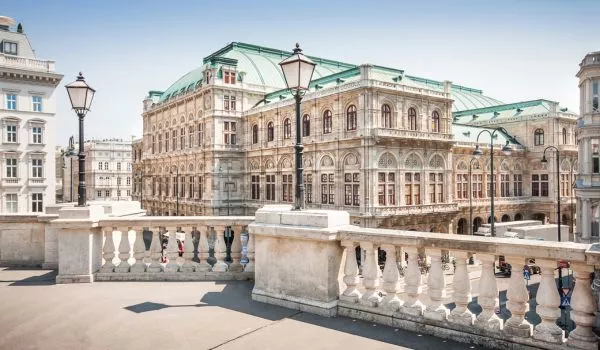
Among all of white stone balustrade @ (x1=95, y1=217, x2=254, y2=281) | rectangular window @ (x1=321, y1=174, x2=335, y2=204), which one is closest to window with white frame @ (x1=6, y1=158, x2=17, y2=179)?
rectangular window @ (x1=321, y1=174, x2=335, y2=204)

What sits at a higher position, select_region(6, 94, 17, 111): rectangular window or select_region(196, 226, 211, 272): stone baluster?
Answer: select_region(6, 94, 17, 111): rectangular window

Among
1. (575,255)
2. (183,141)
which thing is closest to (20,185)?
(183,141)

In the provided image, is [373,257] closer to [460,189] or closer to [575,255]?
[575,255]

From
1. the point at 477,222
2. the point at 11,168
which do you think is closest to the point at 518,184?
the point at 477,222

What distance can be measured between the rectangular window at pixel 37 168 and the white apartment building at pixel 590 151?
1810 inches

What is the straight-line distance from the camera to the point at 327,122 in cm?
3612

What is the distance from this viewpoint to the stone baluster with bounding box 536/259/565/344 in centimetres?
354

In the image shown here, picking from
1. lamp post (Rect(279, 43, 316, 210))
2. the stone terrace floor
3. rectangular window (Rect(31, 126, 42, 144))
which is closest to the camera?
the stone terrace floor

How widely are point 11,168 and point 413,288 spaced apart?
44.5m

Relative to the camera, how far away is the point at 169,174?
56125mm

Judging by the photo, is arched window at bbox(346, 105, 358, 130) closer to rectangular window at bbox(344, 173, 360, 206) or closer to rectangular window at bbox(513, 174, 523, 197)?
rectangular window at bbox(344, 173, 360, 206)

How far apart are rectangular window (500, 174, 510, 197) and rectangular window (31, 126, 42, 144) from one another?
167 feet

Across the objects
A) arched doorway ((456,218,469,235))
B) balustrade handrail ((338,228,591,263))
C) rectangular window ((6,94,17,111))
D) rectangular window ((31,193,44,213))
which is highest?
rectangular window ((6,94,17,111))

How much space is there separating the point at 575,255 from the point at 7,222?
9196mm
